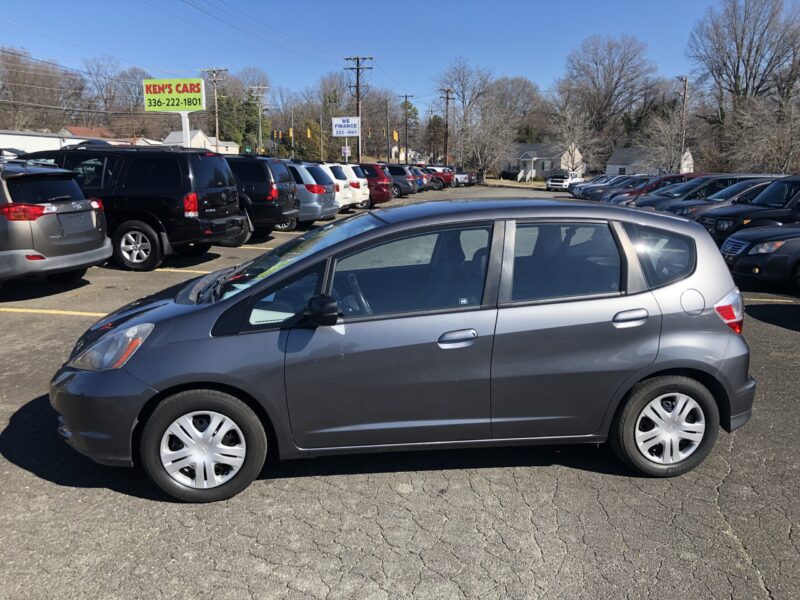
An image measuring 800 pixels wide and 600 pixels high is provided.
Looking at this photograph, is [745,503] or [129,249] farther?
[129,249]

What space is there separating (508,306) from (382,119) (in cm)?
10676

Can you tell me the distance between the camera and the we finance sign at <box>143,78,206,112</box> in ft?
119

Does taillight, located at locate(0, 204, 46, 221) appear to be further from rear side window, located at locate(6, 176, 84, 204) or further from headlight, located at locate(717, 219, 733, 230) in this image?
headlight, located at locate(717, 219, 733, 230)

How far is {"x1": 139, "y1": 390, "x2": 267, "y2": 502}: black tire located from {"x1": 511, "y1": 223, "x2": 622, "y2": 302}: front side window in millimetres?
1640

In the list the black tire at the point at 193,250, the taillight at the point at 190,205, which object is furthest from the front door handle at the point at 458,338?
the black tire at the point at 193,250

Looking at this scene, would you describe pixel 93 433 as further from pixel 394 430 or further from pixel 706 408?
pixel 706 408

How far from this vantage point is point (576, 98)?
95125 mm

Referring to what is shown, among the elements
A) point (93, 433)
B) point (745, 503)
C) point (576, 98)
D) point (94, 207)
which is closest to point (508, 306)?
point (745, 503)

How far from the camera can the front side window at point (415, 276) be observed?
3.42 metres

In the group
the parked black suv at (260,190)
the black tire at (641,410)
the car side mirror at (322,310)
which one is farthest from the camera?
the parked black suv at (260,190)

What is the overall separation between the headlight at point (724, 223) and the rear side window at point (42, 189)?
1077cm

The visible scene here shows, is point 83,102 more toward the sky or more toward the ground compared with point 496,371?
more toward the sky

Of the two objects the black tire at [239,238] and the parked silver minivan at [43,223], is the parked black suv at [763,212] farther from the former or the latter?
the parked silver minivan at [43,223]

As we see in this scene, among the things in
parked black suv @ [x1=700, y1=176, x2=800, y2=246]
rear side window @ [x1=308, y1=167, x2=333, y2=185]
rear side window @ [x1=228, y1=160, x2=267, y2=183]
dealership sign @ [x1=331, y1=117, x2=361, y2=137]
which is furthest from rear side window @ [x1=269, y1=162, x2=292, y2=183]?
dealership sign @ [x1=331, y1=117, x2=361, y2=137]
